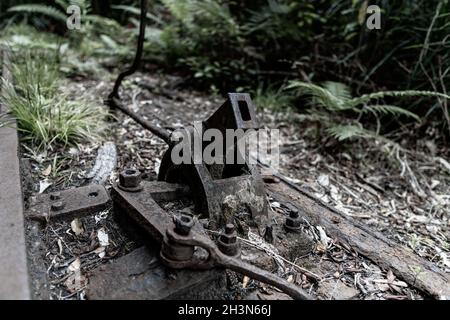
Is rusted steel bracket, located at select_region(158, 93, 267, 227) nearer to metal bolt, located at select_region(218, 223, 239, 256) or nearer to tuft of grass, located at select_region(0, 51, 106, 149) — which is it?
metal bolt, located at select_region(218, 223, 239, 256)

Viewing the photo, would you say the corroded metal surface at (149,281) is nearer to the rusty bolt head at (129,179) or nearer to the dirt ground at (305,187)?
the dirt ground at (305,187)

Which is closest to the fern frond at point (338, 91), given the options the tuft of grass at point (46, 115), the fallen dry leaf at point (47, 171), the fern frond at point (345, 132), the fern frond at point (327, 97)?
the fern frond at point (327, 97)

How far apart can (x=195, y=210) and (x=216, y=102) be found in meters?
2.21

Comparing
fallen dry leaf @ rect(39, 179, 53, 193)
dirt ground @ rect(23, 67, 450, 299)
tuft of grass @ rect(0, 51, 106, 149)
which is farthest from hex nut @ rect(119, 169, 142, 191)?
tuft of grass @ rect(0, 51, 106, 149)

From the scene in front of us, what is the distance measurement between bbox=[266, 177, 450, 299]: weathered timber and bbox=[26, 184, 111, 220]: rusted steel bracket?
3.08 ft

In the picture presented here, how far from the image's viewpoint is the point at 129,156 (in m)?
2.49

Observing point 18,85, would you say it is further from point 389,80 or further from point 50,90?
point 389,80

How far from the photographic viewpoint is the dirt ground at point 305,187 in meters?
1.60

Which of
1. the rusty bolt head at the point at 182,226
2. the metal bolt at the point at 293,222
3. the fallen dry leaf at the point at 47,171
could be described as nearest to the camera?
the rusty bolt head at the point at 182,226

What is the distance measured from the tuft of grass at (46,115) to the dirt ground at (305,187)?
111mm

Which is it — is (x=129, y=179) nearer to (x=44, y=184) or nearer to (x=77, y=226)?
(x=77, y=226)

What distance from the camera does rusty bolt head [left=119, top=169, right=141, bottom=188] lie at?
5.38ft

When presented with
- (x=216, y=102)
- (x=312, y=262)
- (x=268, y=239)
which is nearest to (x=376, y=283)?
(x=312, y=262)
